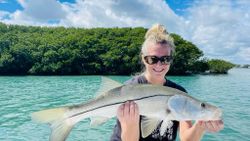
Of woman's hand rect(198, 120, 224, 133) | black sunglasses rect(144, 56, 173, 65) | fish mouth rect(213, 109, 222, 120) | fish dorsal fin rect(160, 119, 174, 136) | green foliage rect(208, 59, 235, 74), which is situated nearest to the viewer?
fish mouth rect(213, 109, 222, 120)

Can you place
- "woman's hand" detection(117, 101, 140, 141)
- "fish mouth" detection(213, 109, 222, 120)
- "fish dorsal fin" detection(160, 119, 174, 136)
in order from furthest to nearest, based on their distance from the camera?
1. "fish dorsal fin" detection(160, 119, 174, 136)
2. "woman's hand" detection(117, 101, 140, 141)
3. "fish mouth" detection(213, 109, 222, 120)

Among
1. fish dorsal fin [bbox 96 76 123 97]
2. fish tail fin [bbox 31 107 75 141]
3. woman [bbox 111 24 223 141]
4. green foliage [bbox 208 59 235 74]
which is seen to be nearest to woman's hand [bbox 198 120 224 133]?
woman [bbox 111 24 223 141]

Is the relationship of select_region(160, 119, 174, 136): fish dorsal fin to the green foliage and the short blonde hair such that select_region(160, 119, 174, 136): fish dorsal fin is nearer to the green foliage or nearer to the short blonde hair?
the short blonde hair

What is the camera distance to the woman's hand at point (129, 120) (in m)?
3.16

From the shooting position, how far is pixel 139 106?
315 cm

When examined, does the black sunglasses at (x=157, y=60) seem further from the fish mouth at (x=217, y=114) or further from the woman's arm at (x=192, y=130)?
the fish mouth at (x=217, y=114)

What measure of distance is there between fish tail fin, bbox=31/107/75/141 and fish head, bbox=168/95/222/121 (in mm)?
831

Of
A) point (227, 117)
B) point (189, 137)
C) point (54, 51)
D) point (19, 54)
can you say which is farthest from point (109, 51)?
point (189, 137)

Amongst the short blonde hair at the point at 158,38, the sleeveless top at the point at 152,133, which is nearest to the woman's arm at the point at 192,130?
the sleeveless top at the point at 152,133

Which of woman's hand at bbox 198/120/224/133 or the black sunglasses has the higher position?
the black sunglasses

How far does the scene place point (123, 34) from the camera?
77.8m

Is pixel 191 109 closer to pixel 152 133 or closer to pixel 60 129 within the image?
pixel 152 133

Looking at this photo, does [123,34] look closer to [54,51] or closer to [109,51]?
[109,51]

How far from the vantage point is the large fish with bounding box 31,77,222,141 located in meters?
3.05
